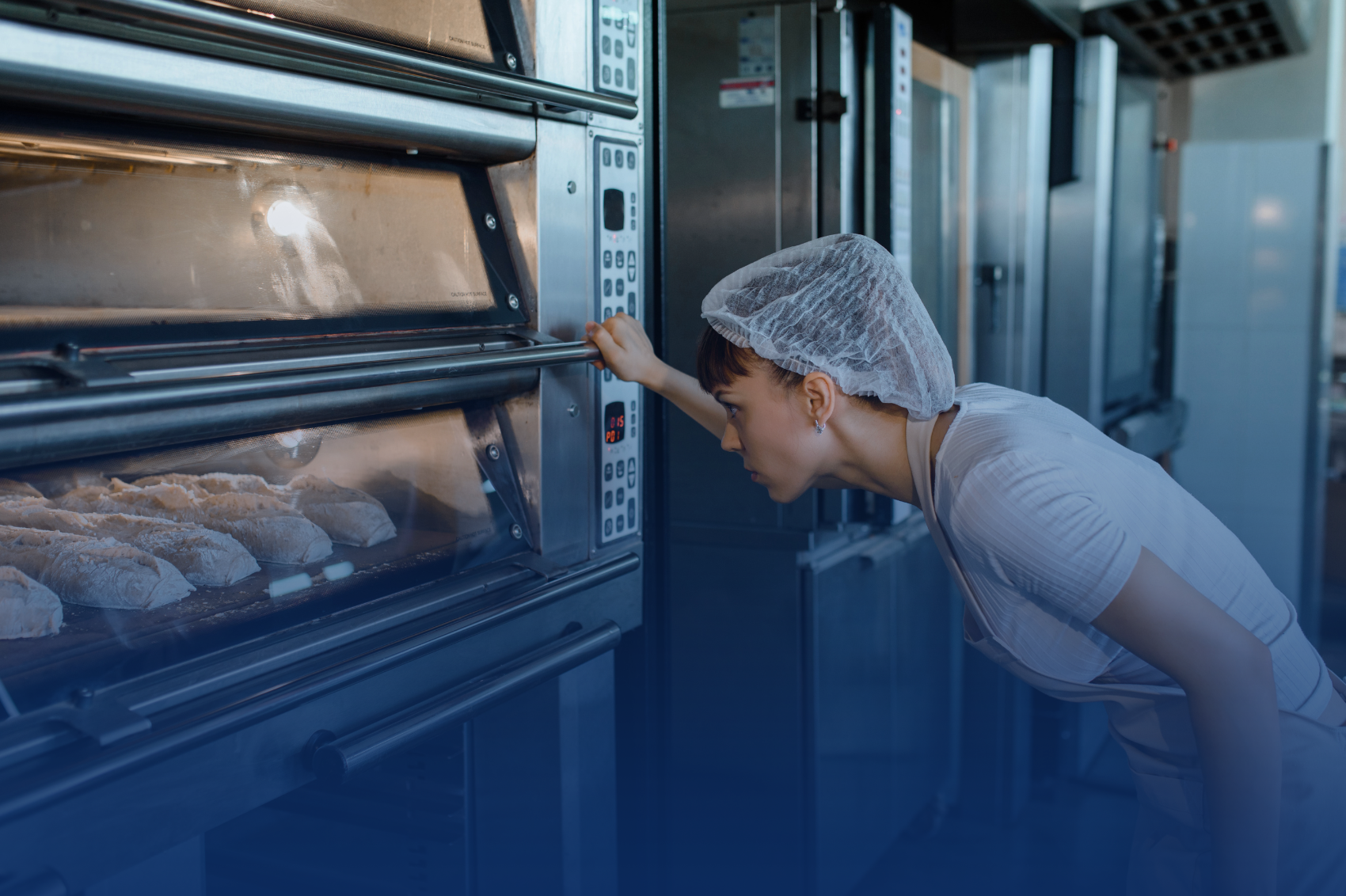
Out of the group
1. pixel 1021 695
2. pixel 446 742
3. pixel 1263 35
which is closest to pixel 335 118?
pixel 446 742

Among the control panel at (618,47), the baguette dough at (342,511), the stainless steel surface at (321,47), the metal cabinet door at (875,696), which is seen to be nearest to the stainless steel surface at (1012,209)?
the metal cabinet door at (875,696)

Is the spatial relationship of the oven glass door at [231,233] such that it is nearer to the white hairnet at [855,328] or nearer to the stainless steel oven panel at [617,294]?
the stainless steel oven panel at [617,294]

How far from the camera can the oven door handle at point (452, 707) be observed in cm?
110

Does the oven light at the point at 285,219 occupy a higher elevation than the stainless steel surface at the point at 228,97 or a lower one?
lower

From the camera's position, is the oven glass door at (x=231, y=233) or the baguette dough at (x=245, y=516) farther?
the baguette dough at (x=245, y=516)

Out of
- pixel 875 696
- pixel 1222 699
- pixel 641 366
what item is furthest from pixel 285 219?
pixel 875 696

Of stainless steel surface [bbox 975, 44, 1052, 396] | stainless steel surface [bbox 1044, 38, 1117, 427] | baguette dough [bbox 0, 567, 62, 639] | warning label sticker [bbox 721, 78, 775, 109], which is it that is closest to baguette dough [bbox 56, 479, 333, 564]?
baguette dough [bbox 0, 567, 62, 639]

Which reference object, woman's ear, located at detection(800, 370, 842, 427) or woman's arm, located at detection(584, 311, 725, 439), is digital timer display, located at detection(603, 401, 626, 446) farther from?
woman's ear, located at detection(800, 370, 842, 427)

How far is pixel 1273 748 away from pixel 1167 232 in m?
3.61

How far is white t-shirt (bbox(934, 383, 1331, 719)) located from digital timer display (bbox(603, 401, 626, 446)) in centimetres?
51

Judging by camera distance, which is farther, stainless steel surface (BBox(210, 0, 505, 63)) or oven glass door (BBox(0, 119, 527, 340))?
stainless steel surface (BBox(210, 0, 505, 63))

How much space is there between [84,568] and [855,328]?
0.89 m

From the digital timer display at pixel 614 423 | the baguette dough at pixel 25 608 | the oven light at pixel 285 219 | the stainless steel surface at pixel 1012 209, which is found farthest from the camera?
the stainless steel surface at pixel 1012 209

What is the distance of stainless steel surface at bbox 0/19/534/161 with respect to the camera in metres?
0.90
